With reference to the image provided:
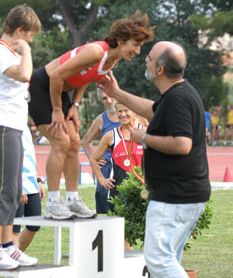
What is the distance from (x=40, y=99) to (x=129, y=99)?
70cm

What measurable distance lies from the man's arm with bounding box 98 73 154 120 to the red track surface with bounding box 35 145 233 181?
1624 centimetres

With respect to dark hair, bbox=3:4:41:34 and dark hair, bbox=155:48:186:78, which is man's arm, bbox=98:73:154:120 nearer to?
dark hair, bbox=155:48:186:78

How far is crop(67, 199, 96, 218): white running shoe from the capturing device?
26.7ft

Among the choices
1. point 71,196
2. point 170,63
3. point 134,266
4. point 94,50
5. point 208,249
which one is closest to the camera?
point 170,63

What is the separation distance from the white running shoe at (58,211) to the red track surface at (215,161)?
1625 centimetres

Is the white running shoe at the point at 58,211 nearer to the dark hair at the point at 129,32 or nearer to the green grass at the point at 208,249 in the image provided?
the dark hair at the point at 129,32

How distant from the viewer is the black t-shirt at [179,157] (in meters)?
6.95

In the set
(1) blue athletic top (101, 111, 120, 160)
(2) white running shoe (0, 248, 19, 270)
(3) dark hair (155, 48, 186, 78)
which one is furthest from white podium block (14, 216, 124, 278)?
(1) blue athletic top (101, 111, 120, 160)

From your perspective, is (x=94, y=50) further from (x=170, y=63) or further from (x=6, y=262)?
(x=6, y=262)

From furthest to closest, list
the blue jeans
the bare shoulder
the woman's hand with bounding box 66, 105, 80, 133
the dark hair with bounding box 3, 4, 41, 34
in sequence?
the woman's hand with bounding box 66, 105, 80, 133 < the bare shoulder < the dark hair with bounding box 3, 4, 41, 34 < the blue jeans

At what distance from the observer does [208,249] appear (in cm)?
1188

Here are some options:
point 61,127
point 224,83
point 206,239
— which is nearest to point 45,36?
point 224,83

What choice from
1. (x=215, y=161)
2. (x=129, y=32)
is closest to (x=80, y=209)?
(x=129, y=32)

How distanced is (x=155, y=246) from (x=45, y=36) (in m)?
50.7
